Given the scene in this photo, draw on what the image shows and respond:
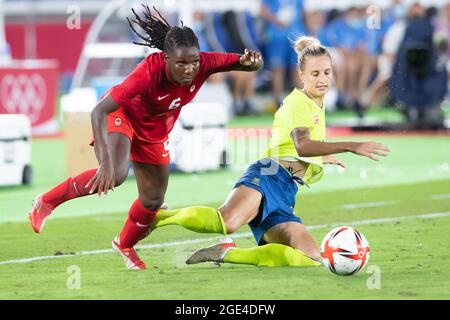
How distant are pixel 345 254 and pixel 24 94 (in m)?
13.1

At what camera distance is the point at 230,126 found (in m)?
22.0

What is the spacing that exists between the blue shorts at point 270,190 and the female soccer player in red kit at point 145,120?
0.67m

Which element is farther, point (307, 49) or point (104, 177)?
point (307, 49)

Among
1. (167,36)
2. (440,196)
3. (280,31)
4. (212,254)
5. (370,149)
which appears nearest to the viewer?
(370,149)

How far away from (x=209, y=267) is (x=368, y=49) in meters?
18.2

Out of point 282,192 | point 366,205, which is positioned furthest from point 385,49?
point 282,192

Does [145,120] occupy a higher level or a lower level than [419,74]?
higher

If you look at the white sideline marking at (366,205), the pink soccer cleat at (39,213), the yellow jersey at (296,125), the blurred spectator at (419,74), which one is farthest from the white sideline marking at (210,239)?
the blurred spectator at (419,74)

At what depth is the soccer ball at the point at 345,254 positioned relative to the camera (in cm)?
824

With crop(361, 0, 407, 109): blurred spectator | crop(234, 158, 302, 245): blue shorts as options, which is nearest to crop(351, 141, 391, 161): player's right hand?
→ crop(234, 158, 302, 245): blue shorts

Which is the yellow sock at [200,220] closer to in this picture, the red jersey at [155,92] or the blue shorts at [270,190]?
the blue shorts at [270,190]

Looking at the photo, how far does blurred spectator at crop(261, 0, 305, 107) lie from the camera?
2503 cm

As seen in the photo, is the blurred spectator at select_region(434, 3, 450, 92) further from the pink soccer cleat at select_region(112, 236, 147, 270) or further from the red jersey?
the pink soccer cleat at select_region(112, 236, 147, 270)

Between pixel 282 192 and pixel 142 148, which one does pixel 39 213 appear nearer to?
pixel 142 148
